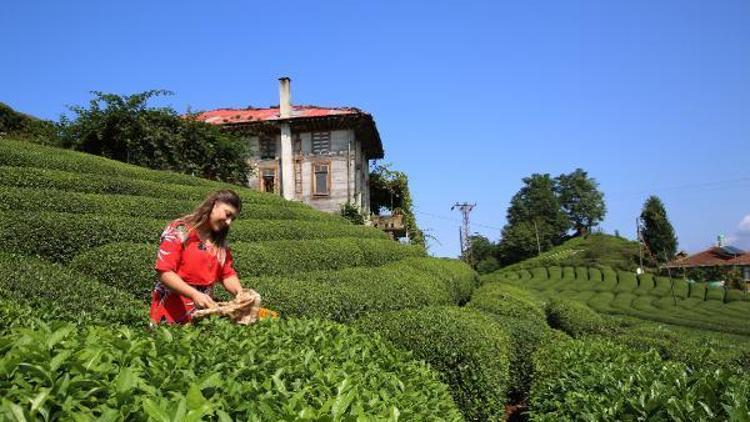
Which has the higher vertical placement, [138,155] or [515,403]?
[138,155]

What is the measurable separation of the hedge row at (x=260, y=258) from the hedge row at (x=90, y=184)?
10.4 feet

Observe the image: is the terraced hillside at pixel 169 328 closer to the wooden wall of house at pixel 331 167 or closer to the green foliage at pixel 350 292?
the green foliage at pixel 350 292

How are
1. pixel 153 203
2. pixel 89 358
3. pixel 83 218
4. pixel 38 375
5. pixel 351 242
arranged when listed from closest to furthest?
1. pixel 38 375
2. pixel 89 358
3. pixel 83 218
4. pixel 153 203
5. pixel 351 242

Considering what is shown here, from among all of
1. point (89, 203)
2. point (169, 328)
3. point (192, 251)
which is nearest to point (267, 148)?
point (89, 203)

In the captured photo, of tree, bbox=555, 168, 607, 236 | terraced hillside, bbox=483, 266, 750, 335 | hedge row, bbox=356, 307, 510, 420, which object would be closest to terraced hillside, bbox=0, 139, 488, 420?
hedge row, bbox=356, 307, 510, 420

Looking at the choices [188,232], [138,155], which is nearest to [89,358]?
[188,232]

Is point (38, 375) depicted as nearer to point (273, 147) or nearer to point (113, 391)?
point (113, 391)

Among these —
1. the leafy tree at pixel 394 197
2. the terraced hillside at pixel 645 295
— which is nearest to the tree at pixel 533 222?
the terraced hillside at pixel 645 295

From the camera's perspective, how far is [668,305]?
35250 mm

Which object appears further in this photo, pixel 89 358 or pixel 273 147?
pixel 273 147

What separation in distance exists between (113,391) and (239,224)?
11.8 m

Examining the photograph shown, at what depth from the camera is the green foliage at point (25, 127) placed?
23312 mm

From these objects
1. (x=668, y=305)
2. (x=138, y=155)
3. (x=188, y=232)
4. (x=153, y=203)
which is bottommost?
(x=668, y=305)

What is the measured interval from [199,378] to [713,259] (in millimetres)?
76602
